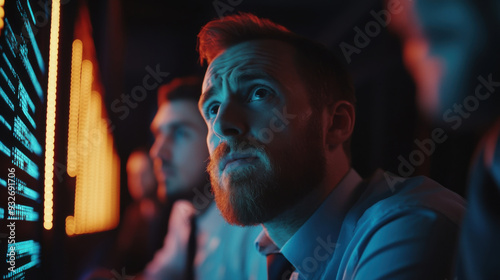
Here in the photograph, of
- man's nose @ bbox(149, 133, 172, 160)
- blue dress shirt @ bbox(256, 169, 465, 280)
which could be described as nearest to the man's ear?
blue dress shirt @ bbox(256, 169, 465, 280)

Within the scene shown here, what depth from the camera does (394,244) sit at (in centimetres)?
85

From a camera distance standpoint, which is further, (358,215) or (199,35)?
(199,35)

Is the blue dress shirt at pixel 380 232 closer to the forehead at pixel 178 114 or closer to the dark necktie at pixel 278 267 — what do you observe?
the dark necktie at pixel 278 267

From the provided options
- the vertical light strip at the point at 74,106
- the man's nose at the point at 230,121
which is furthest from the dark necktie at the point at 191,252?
the man's nose at the point at 230,121

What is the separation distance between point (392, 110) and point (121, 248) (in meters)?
1.16

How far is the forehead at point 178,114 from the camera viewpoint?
59.8 inches

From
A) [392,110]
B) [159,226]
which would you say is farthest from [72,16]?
[392,110]

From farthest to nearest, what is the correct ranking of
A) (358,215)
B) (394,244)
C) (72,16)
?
(72,16)
(358,215)
(394,244)

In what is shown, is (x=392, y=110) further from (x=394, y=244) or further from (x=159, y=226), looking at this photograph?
(x=159, y=226)

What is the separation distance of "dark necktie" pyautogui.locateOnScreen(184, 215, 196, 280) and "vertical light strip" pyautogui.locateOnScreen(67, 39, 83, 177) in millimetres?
503

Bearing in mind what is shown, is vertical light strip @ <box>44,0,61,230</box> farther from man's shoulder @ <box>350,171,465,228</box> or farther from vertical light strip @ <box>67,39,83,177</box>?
man's shoulder @ <box>350,171,465,228</box>

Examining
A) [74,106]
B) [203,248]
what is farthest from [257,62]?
[203,248]

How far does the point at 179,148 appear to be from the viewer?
1.55 meters

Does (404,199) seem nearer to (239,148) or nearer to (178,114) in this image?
(239,148)
